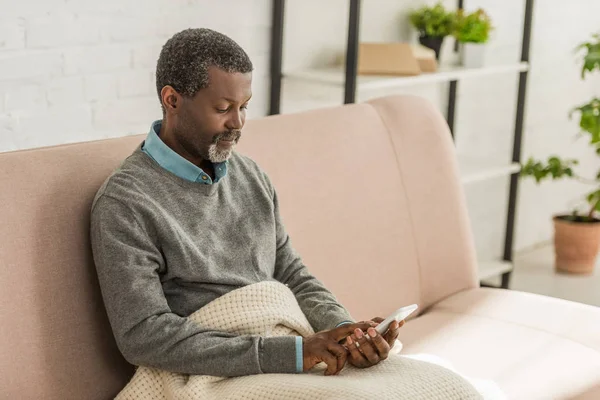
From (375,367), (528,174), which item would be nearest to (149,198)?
(375,367)

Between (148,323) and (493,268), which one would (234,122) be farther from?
(493,268)

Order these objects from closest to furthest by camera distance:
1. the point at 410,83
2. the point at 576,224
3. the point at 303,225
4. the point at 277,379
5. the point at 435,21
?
1. the point at 277,379
2. the point at 303,225
3. the point at 410,83
4. the point at 435,21
5. the point at 576,224

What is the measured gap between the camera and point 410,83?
2.98m

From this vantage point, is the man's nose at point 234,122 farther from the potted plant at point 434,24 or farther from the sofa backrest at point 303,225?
the potted plant at point 434,24

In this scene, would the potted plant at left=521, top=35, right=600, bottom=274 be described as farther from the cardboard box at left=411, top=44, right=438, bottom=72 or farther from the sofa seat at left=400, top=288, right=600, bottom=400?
the sofa seat at left=400, top=288, right=600, bottom=400

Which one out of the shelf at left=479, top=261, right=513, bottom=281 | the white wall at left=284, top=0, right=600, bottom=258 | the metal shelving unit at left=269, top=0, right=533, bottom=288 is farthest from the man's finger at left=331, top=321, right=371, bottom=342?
the shelf at left=479, top=261, right=513, bottom=281

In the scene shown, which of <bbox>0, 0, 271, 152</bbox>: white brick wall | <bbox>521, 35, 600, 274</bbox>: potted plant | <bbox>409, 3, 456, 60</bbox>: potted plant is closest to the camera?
<bbox>0, 0, 271, 152</bbox>: white brick wall

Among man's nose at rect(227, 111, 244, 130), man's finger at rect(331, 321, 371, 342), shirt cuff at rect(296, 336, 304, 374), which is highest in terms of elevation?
man's nose at rect(227, 111, 244, 130)

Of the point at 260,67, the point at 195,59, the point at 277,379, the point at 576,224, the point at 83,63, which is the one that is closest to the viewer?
the point at 277,379

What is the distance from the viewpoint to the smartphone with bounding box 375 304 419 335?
1567mm

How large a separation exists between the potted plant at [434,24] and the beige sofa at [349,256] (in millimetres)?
897

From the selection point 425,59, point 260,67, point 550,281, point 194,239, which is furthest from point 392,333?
point 550,281

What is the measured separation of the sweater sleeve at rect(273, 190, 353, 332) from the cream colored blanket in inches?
2.6

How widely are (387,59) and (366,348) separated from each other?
1.59 m
